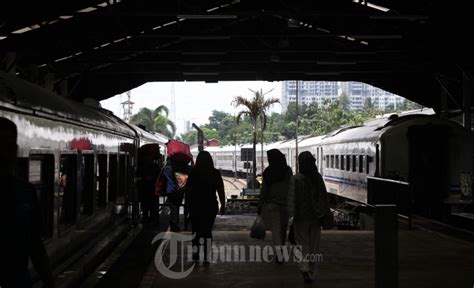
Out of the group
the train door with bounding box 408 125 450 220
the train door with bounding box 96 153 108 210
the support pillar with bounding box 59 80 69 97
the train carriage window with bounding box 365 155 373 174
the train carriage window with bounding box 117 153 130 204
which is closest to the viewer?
the train door with bounding box 96 153 108 210

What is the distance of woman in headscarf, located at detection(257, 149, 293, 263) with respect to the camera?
823 centimetres

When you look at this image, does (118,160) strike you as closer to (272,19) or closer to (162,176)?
(162,176)

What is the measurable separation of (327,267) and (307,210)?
1.54 meters

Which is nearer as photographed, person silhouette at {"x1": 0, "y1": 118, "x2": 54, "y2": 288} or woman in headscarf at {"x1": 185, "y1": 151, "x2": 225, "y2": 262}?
person silhouette at {"x1": 0, "y1": 118, "x2": 54, "y2": 288}

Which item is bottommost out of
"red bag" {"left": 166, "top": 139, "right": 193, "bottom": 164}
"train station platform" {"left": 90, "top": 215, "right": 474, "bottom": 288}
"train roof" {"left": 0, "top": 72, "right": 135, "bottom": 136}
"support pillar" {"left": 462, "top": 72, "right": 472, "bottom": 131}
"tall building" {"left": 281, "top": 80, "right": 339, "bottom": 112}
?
"train station platform" {"left": 90, "top": 215, "right": 474, "bottom": 288}

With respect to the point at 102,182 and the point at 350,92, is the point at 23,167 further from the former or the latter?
the point at 350,92

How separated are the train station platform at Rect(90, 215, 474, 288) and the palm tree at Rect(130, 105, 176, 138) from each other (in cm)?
6241

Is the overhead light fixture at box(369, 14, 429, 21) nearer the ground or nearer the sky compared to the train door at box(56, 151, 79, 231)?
nearer the sky

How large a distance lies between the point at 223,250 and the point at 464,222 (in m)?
6.97

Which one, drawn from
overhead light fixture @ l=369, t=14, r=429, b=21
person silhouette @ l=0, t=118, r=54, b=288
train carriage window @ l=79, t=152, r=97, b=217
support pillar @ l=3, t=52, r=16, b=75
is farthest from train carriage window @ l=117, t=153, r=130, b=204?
person silhouette @ l=0, t=118, r=54, b=288

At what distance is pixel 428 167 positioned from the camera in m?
16.2

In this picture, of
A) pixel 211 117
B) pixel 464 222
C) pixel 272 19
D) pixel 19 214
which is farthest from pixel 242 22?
pixel 211 117

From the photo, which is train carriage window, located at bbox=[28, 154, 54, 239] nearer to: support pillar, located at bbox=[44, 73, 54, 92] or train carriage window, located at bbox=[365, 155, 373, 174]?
train carriage window, located at bbox=[365, 155, 373, 174]

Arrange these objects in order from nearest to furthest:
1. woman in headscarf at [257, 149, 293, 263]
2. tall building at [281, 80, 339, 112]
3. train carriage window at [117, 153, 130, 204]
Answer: woman in headscarf at [257, 149, 293, 263]
train carriage window at [117, 153, 130, 204]
tall building at [281, 80, 339, 112]
